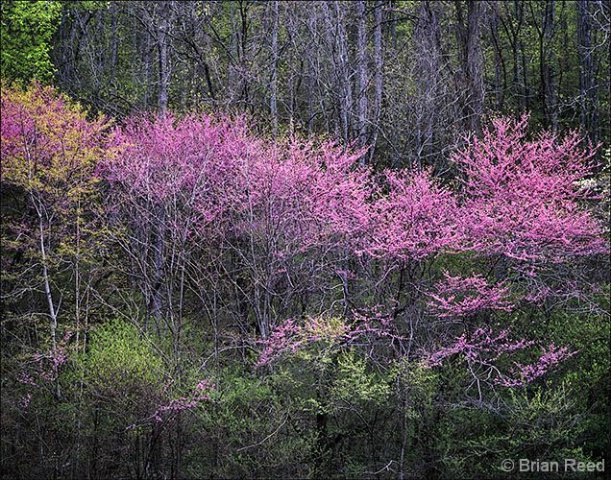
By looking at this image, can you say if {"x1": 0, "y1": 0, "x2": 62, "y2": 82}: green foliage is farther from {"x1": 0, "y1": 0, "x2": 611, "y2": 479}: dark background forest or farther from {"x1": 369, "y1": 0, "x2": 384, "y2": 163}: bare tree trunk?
{"x1": 369, "y1": 0, "x2": 384, "y2": 163}: bare tree trunk

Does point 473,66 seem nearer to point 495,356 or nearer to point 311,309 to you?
point 495,356

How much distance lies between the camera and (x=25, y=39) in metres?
15.5

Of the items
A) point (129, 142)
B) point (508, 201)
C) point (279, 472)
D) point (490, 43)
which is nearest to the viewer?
point (279, 472)

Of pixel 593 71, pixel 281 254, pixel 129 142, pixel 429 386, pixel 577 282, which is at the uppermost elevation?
pixel 593 71

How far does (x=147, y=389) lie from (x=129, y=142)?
A: 540 cm

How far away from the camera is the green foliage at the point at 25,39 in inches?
592

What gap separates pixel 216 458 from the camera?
398 inches

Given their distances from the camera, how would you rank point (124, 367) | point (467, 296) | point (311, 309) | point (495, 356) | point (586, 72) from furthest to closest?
point (586, 72)
point (311, 309)
point (495, 356)
point (467, 296)
point (124, 367)

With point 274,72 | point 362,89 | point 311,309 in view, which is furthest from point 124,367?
point 274,72

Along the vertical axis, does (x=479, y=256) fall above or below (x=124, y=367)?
above

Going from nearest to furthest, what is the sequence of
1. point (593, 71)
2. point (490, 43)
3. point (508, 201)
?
point (508, 201), point (593, 71), point (490, 43)

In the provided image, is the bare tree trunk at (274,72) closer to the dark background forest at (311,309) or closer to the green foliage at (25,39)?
the dark background forest at (311,309)

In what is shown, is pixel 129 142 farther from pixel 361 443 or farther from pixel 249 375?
pixel 361 443

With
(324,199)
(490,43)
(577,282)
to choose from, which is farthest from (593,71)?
(324,199)
